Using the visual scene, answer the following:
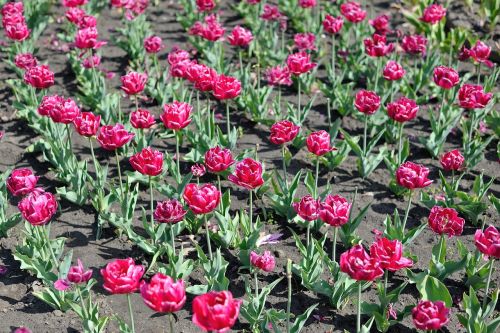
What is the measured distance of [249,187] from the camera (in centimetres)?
430

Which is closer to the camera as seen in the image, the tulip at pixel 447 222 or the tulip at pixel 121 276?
the tulip at pixel 121 276

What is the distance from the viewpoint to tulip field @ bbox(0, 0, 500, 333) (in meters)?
4.26

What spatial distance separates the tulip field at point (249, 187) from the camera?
4.26m

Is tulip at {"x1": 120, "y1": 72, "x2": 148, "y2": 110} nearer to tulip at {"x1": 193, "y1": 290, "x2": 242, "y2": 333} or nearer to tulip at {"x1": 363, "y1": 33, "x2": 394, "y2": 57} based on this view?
tulip at {"x1": 363, "y1": 33, "x2": 394, "y2": 57}

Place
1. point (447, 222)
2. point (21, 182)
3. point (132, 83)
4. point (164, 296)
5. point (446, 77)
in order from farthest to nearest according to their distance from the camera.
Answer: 1. point (446, 77)
2. point (132, 83)
3. point (21, 182)
4. point (447, 222)
5. point (164, 296)

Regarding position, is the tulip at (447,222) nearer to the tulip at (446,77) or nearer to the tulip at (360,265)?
the tulip at (360,265)

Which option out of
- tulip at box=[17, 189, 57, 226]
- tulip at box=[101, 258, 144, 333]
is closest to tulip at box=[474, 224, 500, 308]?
tulip at box=[101, 258, 144, 333]

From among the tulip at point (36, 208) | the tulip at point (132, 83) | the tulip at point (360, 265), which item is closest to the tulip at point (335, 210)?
the tulip at point (360, 265)

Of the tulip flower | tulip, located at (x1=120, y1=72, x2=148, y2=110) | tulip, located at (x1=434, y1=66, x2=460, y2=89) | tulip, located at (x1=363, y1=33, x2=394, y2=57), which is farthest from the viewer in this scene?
tulip, located at (x1=363, y1=33, x2=394, y2=57)

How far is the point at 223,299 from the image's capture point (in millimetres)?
3029

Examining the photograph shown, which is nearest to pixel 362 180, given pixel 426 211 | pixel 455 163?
pixel 426 211

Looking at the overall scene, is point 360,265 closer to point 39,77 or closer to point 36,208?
point 36,208

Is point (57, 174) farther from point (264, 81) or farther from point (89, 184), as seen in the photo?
point (264, 81)

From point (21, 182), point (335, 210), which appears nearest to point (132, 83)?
point (21, 182)
